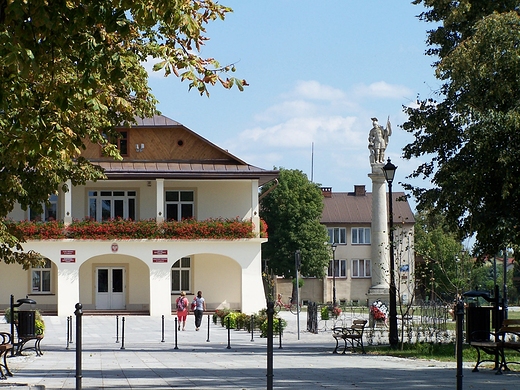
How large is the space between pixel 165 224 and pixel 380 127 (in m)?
14.7

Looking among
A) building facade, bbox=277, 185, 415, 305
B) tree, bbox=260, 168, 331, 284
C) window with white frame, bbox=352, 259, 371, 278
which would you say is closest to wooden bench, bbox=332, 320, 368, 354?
tree, bbox=260, 168, 331, 284

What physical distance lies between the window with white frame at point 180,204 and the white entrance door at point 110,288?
4.08 m

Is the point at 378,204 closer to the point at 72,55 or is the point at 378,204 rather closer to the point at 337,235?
the point at 72,55

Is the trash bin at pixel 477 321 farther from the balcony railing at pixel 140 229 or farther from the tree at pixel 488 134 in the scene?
the balcony railing at pixel 140 229

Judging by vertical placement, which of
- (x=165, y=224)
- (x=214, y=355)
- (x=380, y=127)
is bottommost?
(x=214, y=355)

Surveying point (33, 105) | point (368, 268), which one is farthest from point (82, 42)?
point (368, 268)

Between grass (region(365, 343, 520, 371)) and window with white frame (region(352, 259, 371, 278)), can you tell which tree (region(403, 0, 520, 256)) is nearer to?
grass (region(365, 343, 520, 371))

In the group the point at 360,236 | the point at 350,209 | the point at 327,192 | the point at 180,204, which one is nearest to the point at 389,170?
the point at 180,204

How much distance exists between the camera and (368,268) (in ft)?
269

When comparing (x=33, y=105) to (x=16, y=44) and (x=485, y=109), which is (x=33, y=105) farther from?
(x=485, y=109)

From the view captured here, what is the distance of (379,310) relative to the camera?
32.2 metres

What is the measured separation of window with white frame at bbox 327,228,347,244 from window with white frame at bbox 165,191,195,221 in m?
36.9

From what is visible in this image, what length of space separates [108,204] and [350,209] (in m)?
40.9

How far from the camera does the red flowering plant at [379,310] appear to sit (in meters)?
31.7
